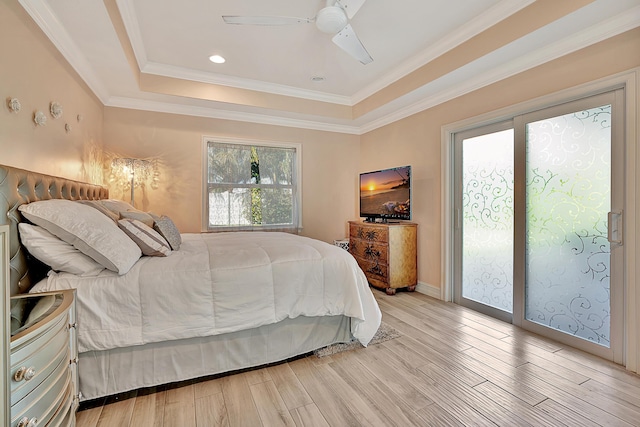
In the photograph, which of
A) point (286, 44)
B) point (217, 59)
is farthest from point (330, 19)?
point (217, 59)

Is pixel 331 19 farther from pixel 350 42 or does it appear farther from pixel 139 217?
pixel 139 217

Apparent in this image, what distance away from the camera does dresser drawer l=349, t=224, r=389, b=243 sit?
3697 millimetres

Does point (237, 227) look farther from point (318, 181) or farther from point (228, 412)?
point (228, 412)

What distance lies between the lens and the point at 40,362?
86 cm

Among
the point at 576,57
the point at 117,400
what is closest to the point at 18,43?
the point at 117,400

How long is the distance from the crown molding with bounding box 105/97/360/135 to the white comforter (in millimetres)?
2415

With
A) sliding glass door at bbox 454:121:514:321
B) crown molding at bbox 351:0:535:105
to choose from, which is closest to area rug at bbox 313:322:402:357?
sliding glass door at bbox 454:121:514:321

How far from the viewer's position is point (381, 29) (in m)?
2.69

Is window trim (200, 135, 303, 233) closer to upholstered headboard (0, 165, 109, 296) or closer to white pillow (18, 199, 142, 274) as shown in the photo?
upholstered headboard (0, 165, 109, 296)

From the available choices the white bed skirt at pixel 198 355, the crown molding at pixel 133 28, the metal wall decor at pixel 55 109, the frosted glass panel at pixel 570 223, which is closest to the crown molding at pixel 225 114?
the crown molding at pixel 133 28

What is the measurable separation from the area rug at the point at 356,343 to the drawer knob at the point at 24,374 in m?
1.69

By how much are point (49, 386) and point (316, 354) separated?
1609 millimetres

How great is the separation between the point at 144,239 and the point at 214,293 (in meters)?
0.62

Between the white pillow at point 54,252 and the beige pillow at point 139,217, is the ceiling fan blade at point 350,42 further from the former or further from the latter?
the white pillow at point 54,252
